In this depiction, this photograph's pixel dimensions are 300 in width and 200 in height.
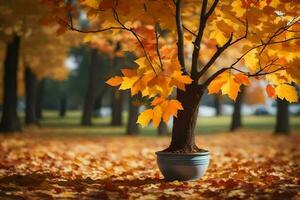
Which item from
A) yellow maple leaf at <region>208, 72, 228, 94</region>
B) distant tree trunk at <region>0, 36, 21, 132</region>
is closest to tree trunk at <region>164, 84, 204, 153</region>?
yellow maple leaf at <region>208, 72, 228, 94</region>

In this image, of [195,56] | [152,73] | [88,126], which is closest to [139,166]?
[195,56]

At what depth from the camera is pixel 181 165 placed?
A: 6.67 meters

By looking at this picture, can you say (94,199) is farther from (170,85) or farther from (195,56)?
(195,56)

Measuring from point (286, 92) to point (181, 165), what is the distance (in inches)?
71.7

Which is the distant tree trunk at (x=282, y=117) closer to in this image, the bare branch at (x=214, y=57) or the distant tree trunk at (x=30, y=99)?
the bare branch at (x=214, y=57)

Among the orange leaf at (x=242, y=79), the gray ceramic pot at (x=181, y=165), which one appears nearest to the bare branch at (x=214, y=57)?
the orange leaf at (x=242, y=79)

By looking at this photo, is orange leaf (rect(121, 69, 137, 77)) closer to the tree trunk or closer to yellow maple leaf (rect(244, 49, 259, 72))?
A: the tree trunk

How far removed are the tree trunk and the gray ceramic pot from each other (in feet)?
1.04

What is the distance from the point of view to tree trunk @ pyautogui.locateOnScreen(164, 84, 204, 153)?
6.98 m

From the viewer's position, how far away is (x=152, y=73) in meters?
6.02

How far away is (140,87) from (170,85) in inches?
14.9

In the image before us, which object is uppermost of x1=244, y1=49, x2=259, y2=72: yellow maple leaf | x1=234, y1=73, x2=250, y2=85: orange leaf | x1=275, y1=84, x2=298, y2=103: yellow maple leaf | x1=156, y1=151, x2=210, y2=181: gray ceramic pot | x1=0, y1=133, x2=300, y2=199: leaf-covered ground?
x1=244, y1=49, x2=259, y2=72: yellow maple leaf

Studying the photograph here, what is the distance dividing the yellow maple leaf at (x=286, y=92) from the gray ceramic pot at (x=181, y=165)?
4.58 ft

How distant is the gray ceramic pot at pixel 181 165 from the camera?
21.9 ft
